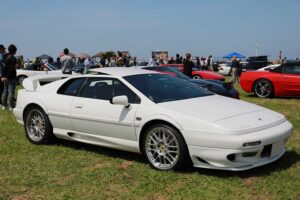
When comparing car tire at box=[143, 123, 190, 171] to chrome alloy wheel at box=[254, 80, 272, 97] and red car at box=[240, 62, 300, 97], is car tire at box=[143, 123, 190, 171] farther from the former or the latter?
chrome alloy wheel at box=[254, 80, 272, 97]

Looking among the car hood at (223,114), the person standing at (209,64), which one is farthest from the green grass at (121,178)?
the person standing at (209,64)

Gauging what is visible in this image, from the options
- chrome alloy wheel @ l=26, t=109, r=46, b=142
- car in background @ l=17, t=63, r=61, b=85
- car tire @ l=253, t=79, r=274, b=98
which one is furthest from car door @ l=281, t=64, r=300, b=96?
car in background @ l=17, t=63, r=61, b=85

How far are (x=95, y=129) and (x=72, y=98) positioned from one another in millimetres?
706

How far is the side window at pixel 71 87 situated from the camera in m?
6.57

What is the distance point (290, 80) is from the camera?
1295 cm

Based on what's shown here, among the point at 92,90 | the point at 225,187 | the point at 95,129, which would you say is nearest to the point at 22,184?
the point at 95,129

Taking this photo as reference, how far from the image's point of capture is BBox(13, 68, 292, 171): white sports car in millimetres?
4902

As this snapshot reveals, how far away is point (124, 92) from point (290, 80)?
8435 mm

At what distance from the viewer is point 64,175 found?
213 inches

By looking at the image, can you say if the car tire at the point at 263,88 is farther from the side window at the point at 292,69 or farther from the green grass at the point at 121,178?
the green grass at the point at 121,178

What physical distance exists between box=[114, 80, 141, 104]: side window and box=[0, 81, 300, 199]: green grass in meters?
0.87

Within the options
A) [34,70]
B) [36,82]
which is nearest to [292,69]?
[36,82]

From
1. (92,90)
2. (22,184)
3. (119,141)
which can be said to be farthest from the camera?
(92,90)

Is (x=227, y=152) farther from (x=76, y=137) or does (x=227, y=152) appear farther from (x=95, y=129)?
(x=76, y=137)
